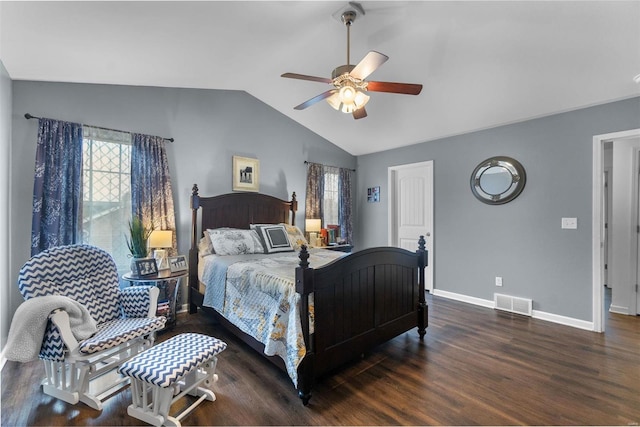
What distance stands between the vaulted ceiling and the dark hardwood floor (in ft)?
8.09

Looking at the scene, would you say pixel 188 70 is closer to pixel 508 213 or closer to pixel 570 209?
pixel 508 213

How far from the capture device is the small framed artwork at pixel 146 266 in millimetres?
2936

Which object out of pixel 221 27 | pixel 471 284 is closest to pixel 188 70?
pixel 221 27

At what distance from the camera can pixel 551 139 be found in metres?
3.45

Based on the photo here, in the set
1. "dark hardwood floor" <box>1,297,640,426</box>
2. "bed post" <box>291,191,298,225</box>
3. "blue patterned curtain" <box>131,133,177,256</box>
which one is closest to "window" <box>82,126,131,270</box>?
"blue patterned curtain" <box>131,133,177,256</box>

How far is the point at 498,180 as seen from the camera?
384cm

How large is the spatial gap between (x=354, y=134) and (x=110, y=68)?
332 centimetres

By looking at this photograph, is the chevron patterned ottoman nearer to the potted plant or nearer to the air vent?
the potted plant

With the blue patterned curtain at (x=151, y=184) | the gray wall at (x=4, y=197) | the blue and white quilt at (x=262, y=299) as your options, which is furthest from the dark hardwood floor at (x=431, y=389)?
the blue patterned curtain at (x=151, y=184)

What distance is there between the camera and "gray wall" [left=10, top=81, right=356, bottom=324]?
108 inches

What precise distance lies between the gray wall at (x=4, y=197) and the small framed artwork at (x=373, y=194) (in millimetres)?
4691

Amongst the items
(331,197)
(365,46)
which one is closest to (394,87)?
(365,46)

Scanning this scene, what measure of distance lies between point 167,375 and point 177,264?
1960 mm

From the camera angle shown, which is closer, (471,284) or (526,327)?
(526,327)
